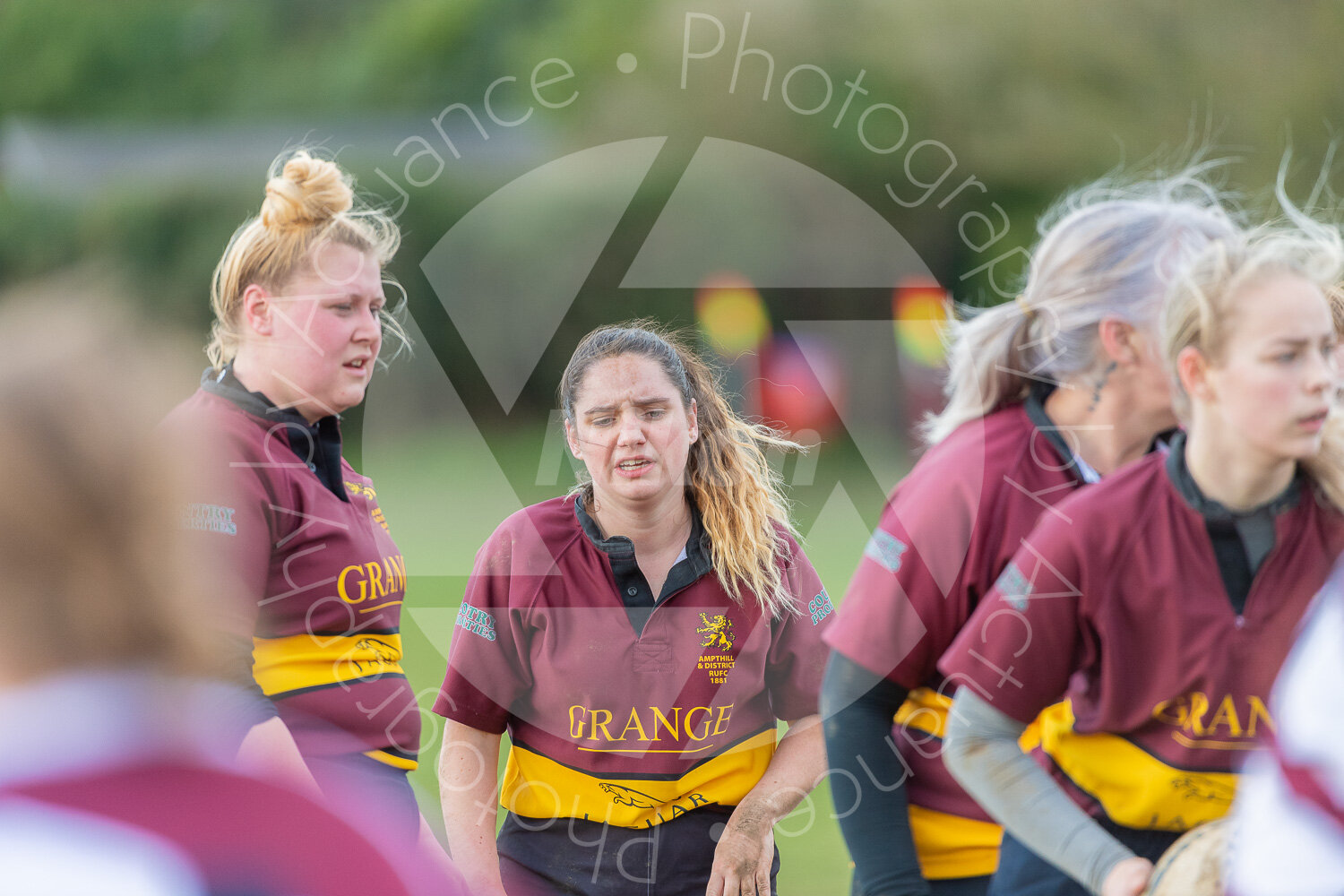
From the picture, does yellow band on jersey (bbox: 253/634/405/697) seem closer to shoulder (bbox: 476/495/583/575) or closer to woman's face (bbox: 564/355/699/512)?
shoulder (bbox: 476/495/583/575)

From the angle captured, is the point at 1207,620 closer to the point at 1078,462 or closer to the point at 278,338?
the point at 1078,462

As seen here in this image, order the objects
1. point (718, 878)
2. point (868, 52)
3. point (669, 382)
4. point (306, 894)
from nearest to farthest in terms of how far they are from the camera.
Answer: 1. point (306, 894)
2. point (718, 878)
3. point (669, 382)
4. point (868, 52)

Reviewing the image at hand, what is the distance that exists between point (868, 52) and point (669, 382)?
20.0 m

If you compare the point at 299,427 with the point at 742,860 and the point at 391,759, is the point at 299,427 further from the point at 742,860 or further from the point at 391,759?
the point at 742,860

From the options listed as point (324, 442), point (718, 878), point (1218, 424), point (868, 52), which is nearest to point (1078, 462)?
point (1218, 424)

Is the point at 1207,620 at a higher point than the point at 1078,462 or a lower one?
lower

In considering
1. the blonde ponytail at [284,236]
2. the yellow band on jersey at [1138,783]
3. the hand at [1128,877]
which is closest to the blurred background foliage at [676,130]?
the blonde ponytail at [284,236]

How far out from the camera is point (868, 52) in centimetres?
2114

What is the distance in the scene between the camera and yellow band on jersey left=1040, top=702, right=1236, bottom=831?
181 centimetres

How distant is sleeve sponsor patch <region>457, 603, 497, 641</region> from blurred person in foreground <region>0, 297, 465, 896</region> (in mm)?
1458

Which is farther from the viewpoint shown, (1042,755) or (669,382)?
(669,382)

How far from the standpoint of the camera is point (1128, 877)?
5.74 feet

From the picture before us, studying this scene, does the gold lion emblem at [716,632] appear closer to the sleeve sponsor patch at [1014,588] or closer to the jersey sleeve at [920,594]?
the jersey sleeve at [920,594]

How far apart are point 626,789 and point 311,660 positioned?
2.26ft
